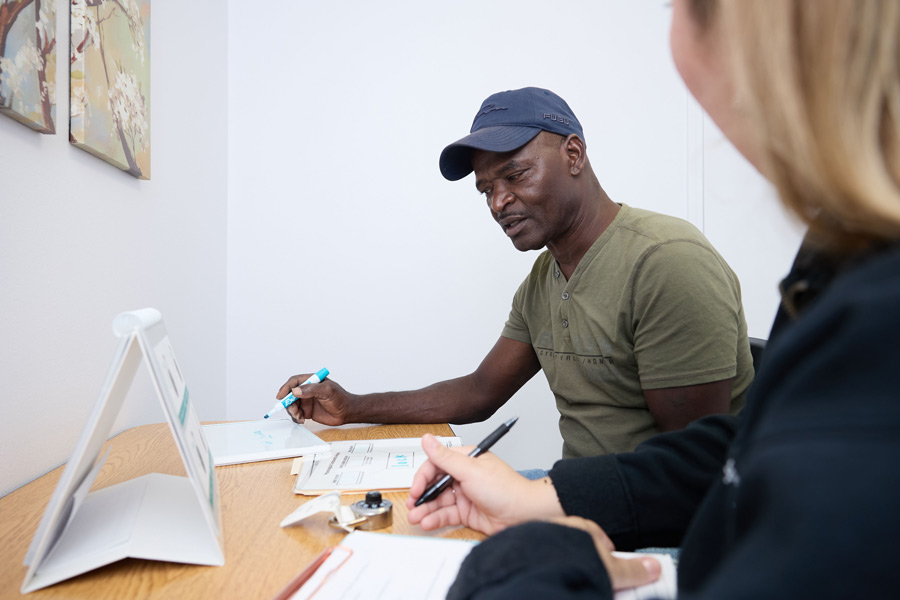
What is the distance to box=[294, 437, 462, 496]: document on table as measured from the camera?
0.84 m

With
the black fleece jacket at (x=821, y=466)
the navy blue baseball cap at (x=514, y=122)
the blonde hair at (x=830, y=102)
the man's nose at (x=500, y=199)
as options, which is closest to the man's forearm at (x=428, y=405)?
the man's nose at (x=500, y=199)

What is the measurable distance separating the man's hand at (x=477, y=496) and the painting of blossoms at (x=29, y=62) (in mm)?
744

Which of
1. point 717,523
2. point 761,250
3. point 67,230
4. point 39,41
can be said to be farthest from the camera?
point 761,250

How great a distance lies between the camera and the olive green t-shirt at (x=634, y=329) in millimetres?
1106

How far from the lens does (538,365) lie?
5.31 feet

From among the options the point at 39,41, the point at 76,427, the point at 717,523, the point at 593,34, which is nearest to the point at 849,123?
the point at 717,523

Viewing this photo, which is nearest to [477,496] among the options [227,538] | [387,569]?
[387,569]

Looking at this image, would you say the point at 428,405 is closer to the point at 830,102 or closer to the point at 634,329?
the point at 634,329

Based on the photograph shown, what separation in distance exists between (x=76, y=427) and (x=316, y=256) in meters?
1.10

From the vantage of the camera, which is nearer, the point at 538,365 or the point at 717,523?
the point at 717,523

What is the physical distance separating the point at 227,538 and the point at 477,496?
29 centimetres

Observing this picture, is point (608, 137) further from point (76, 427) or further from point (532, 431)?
point (76, 427)

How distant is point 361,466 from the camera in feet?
3.09

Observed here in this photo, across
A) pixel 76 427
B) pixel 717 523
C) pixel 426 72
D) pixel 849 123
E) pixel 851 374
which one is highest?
pixel 426 72
